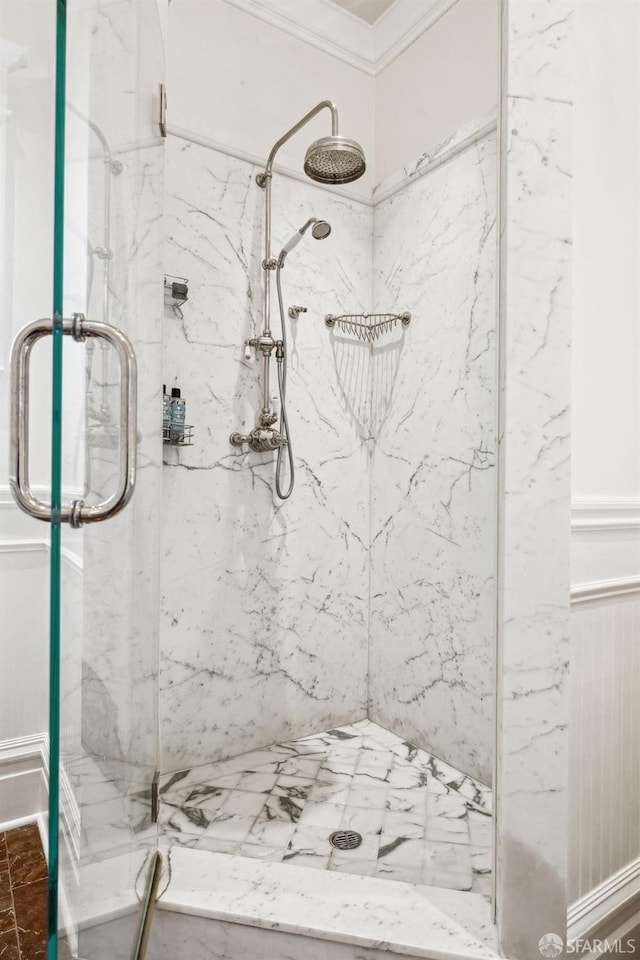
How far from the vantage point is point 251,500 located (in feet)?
6.76

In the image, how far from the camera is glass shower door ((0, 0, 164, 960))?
0.62 meters

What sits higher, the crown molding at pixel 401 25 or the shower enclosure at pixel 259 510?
the crown molding at pixel 401 25

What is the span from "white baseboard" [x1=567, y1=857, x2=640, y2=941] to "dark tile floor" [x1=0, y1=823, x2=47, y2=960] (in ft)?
3.52

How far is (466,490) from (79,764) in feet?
4.82

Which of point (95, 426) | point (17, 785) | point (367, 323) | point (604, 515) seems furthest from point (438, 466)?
point (17, 785)

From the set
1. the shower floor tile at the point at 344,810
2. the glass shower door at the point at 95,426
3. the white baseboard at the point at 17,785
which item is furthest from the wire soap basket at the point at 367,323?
the white baseboard at the point at 17,785

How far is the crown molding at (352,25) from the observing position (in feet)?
6.92

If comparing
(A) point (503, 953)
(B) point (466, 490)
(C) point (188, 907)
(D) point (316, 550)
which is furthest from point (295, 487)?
(A) point (503, 953)

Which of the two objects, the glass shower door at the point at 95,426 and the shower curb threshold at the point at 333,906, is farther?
the shower curb threshold at the point at 333,906

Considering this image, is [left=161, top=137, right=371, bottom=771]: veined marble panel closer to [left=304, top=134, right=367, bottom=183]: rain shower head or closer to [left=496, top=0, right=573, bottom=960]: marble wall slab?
[left=304, top=134, right=367, bottom=183]: rain shower head

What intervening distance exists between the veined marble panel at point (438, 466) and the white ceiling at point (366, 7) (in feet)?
2.52

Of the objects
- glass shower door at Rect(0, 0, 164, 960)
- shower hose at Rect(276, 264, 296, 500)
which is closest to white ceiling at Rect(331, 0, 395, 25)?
shower hose at Rect(276, 264, 296, 500)

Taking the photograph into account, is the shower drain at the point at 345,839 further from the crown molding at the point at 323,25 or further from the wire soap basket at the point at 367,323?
the crown molding at the point at 323,25

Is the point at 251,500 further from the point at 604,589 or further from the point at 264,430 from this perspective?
the point at 604,589
